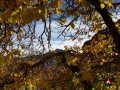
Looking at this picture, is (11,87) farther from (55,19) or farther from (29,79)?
(55,19)

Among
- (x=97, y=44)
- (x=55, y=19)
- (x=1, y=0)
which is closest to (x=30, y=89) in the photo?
(x=97, y=44)

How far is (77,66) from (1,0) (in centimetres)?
792

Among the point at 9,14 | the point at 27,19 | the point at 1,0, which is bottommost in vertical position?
the point at 27,19

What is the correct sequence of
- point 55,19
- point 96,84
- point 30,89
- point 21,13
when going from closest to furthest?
point 21,13 → point 55,19 → point 30,89 → point 96,84

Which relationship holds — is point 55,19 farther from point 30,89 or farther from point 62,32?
point 30,89

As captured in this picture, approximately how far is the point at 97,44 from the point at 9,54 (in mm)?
4474

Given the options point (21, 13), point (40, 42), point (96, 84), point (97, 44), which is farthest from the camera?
point (96, 84)

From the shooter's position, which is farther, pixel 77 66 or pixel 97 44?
pixel 77 66

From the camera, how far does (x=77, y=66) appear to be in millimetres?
10219

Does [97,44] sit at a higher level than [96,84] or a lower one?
higher

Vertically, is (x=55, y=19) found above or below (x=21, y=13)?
above

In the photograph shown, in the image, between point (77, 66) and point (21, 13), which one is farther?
point (77, 66)

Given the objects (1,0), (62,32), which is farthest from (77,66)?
(1,0)

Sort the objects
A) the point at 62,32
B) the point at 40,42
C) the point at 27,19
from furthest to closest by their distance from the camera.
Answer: the point at 62,32 → the point at 40,42 → the point at 27,19
